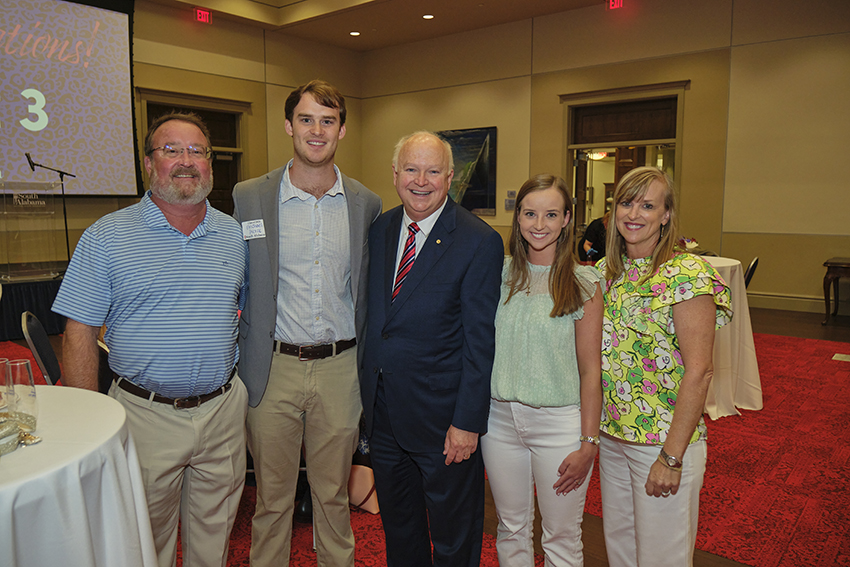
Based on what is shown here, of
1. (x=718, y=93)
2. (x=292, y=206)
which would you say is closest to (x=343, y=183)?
(x=292, y=206)

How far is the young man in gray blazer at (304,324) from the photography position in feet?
7.20

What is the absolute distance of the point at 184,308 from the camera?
1938 millimetres

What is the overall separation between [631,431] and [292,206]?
4.95ft

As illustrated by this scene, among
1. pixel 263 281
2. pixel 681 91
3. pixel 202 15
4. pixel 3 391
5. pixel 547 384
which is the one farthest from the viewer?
pixel 202 15

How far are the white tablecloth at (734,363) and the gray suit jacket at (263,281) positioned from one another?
10.4ft

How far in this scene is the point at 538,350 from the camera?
189cm

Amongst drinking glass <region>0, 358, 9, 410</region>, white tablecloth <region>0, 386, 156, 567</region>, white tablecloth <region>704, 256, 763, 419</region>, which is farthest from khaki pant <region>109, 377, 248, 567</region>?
white tablecloth <region>704, 256, 763, 419</region>

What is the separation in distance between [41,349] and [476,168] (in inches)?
376

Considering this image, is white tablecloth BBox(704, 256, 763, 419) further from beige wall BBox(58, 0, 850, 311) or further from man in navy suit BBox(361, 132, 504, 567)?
beige wall BBox(58, 0, 850, 311)

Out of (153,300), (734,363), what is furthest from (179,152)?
(734,363)

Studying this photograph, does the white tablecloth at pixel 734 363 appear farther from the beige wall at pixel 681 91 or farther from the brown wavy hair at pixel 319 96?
the beige wall at pixel 681 91

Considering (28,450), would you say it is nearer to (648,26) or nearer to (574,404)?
(574,404)

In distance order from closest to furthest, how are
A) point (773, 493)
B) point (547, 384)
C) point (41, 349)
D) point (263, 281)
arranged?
point (547, 384) < point (263, 281) < point (41, 349) < point (773, 493)

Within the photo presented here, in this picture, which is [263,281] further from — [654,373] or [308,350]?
[654,373]
